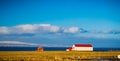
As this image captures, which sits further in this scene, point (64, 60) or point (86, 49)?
point (86, 49)

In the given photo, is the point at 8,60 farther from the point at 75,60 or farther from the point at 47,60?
the point at 75,60

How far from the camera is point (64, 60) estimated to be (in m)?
61.9

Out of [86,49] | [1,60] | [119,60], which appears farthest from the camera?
[86,49]

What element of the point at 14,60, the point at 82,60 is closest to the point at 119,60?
the point at 82,60

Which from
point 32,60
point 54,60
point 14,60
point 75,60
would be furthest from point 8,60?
point 75,60

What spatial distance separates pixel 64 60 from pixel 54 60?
7.14 ft

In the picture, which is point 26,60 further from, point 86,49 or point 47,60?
point 86,49

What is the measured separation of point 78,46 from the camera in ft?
427

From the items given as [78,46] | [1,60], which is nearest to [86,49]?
[78,46]

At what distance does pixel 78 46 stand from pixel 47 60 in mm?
69916

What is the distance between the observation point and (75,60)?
2478 inches

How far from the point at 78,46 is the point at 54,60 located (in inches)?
2732

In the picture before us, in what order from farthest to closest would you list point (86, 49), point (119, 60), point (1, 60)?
1. point (86, 49)
2. point (119, 60)
3. point (1, 60)

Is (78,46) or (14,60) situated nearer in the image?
(14,60)
